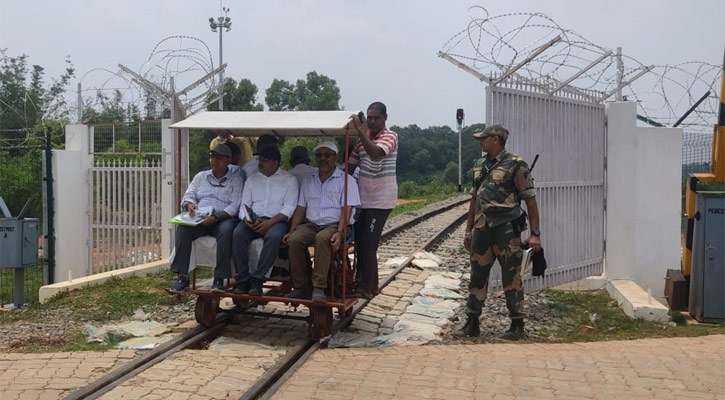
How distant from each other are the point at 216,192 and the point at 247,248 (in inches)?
29.7

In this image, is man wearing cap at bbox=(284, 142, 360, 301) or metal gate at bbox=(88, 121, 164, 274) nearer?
man wearing cap at bbox=(284, 142, 360, 301)

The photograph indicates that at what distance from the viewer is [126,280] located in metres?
9.28

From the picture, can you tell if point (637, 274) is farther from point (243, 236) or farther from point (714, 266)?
point (243, 236)

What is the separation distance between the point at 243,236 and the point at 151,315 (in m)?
1.78

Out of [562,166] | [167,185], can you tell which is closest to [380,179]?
[562,166]

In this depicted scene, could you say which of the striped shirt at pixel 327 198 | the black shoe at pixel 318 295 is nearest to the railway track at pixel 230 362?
the black shoe at pixel 318 295

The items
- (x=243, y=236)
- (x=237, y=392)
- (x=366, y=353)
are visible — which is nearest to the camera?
(x=237, y=392)

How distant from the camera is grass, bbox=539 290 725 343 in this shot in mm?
6863

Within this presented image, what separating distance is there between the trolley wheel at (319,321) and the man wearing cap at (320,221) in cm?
15

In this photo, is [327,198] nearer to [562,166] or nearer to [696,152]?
[562,166]

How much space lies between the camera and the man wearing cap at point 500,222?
640 centimetres

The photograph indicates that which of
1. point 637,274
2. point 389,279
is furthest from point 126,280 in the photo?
point 637,274

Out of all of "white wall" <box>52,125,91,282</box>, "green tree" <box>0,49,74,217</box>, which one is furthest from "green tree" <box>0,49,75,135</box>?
"white wall" <box>52,125,91,282</box>

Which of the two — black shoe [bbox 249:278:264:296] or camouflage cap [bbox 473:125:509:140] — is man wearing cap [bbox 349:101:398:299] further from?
black shoe [bbox 249:278:264:296]
